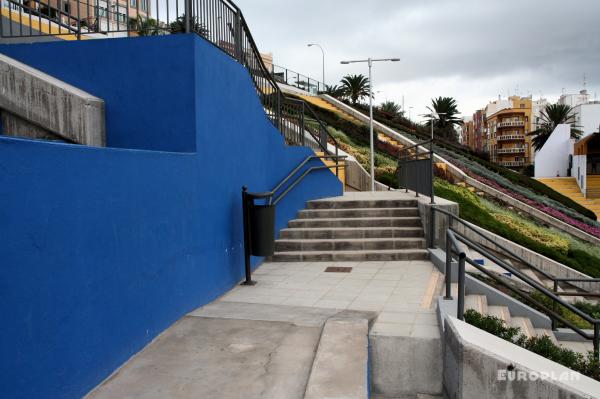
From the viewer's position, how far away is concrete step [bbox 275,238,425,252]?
8695mm

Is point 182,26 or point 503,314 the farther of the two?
point 503,314

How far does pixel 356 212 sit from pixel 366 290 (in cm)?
354

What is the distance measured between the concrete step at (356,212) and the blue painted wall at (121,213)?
8.07 feet

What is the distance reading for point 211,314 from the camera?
17.4ft

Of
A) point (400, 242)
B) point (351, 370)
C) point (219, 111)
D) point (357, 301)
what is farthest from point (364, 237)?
point (351, 370)

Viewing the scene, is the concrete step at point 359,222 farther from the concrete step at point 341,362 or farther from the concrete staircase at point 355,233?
the concrete step at point 341,362

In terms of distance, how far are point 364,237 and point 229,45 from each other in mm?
4074

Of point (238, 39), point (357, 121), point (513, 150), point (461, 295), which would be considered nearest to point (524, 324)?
point (461, 295)

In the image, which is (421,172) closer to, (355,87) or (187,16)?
(187,16)

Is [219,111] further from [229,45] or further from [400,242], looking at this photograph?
[400,242]

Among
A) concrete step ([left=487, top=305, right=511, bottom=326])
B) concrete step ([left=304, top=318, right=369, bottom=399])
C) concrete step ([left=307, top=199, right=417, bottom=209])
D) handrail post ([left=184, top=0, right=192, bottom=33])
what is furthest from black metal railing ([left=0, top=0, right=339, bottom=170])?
concrete step ([left=487, top=305, right=511, bottom=326])

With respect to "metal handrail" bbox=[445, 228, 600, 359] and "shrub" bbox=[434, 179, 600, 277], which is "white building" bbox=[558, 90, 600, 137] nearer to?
"shrub" bbox=[434, 179, 600, 277]

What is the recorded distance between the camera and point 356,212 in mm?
9820

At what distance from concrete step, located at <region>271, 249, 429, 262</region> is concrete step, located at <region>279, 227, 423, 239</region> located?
513mm
